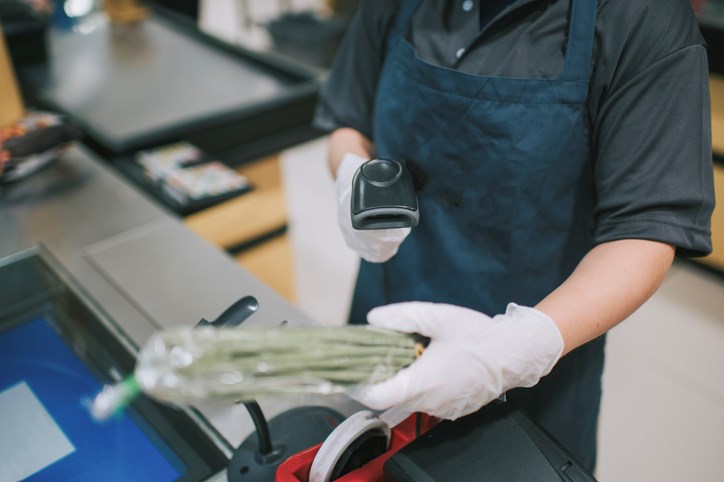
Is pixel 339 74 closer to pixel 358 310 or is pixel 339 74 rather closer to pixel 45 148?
pixel 358 310

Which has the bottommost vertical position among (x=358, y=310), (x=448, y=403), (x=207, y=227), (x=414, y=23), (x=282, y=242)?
(x=282, y=242)

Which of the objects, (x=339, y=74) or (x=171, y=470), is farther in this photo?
(x=339, y=74)

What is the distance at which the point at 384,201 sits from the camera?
Result: 100 cm

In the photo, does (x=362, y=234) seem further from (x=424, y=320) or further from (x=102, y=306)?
(x=102, y=306)

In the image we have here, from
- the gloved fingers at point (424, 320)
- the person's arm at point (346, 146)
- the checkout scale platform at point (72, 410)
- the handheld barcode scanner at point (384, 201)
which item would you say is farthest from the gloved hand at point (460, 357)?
the person's arm at point (346, 146)

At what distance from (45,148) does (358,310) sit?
100 centimetres

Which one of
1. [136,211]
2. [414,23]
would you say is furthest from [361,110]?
[136,211]

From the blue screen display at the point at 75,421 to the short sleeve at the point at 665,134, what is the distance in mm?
837

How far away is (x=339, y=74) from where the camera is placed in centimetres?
149

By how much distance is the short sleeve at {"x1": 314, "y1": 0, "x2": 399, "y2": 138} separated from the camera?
1.34 metres

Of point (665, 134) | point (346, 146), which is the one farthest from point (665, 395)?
point (346, 146)

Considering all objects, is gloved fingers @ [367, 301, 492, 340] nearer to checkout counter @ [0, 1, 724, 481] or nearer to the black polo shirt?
checkout counter @ [0, 1, 724, 481]

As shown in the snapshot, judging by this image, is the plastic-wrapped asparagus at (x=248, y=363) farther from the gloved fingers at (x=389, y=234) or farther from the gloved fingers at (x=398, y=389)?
the gloved fingers at (x=389, y=234)

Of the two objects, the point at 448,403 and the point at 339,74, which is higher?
the point at 339,74
